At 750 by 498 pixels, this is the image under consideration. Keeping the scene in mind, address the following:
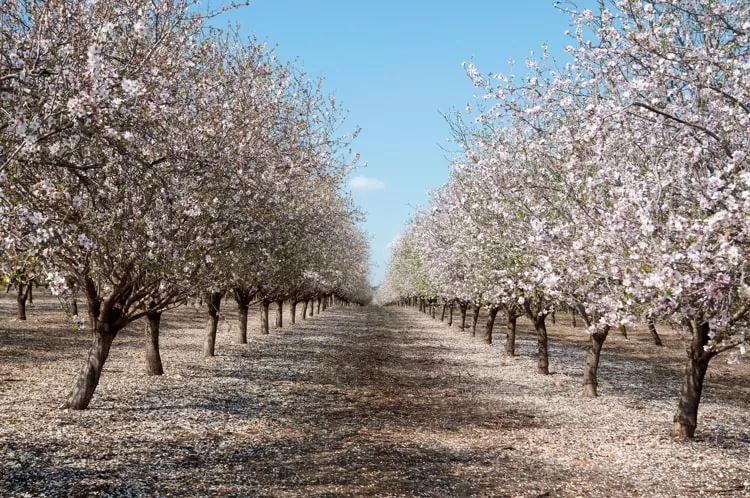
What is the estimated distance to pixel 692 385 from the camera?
643 inches

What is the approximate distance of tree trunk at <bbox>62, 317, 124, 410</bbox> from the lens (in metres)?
17.0

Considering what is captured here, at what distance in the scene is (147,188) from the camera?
46.7 ft

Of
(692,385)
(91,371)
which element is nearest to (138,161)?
(91,371)

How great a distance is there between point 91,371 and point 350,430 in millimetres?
6704

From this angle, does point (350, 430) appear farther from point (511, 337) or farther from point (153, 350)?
point (511, 337)

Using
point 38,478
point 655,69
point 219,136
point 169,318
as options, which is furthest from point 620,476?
point 169,318

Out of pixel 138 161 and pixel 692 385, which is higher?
pixel 138 161

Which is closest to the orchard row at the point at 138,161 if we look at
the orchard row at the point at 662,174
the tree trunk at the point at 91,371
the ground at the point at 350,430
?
the tree trunk at the point at 91,371

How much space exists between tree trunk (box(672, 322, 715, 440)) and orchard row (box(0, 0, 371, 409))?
38.0ft

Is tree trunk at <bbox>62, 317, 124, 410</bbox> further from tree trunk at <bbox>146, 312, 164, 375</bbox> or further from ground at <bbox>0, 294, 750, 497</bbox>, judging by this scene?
tree trunk at <bbox>146, 312, 164, 375</bbox>

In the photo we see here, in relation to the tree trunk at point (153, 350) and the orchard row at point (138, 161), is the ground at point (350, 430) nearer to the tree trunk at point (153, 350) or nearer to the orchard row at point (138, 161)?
the tree trunk at point (153, 350)

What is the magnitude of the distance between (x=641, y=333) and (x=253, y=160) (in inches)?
2001

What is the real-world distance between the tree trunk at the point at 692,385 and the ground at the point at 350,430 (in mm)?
447

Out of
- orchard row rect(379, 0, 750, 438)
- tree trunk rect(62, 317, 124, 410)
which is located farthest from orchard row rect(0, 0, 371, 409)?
orchard row rect(379, 0, 750, 438)
